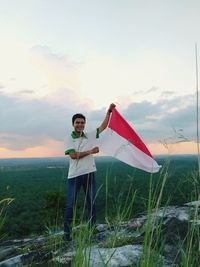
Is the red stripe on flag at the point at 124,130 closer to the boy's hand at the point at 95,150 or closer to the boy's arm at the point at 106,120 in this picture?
the boy's arm at the point at 106,120

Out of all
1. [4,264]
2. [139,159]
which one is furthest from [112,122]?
[4,264]

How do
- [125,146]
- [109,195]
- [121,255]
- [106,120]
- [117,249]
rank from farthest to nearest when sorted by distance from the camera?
[106,120], [117,249], [125,146], [121,255], [109,195]

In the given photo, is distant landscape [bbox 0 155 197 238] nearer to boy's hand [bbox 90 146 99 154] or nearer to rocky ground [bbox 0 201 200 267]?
boy's hand [bbox 90 146 99 154]

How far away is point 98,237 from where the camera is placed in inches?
226

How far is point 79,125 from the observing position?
18.0 ft

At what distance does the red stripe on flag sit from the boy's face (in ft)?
1.06

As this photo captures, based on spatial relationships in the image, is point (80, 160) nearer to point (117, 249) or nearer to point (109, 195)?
point (117, 249)

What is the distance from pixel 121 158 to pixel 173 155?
219cm

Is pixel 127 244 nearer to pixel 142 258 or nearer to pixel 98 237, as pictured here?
pixel 98 237

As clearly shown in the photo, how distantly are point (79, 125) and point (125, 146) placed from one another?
1.13m

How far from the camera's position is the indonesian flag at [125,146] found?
452 cm

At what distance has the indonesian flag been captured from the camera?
4.52 m

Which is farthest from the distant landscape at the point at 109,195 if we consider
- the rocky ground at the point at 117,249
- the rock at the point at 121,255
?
the rock at the point at 121,255

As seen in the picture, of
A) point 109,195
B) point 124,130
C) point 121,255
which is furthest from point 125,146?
point 109,195
